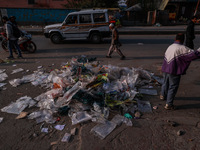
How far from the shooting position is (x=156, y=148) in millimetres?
2328

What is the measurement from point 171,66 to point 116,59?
390 centimetres

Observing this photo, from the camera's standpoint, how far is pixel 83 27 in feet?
30.2

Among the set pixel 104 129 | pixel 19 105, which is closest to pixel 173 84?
pixel 104 129

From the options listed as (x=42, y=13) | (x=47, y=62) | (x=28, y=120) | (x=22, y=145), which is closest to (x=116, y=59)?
(x=47, y=62)

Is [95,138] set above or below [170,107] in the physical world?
below

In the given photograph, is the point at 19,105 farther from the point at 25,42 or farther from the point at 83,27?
the point at 83,27

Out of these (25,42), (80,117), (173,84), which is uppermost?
(25,42)

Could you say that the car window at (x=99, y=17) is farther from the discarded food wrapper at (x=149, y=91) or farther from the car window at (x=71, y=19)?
the discarded food wrapper at (x=149, y=91)

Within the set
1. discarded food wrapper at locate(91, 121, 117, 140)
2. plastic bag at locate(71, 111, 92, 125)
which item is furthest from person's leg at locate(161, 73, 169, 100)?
plastic bag at locate(71, 111, 92, 125)

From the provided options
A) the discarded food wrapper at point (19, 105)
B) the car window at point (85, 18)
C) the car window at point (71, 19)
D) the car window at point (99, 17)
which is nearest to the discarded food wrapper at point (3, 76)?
the discarded food wrapper at point (19, 105)

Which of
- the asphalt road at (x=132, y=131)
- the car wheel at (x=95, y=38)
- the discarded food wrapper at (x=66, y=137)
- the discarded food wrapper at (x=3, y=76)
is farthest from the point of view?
the car wheel at (x=95, y=38)

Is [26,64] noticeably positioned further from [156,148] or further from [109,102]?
[156,148]

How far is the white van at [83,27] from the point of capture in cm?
890

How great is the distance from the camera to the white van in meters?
8.90
